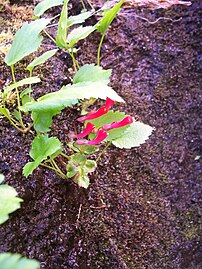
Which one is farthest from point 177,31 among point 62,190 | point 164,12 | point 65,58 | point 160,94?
point 62,190

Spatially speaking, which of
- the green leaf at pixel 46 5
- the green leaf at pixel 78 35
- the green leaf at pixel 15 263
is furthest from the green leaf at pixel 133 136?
the green leaf at pixel 15 263

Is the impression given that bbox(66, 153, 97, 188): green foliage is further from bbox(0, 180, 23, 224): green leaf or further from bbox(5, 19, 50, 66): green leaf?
bbox(0, 180, 23, 224): green leaf

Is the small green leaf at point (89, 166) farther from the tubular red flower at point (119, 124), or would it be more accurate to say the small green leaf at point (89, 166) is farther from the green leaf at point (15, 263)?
the green leaf at point (15, 263)

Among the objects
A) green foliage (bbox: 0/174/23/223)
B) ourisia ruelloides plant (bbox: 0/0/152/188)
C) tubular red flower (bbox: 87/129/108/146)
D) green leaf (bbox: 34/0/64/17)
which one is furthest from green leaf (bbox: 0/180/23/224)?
green leaf (bbox: 34/0/64/17)

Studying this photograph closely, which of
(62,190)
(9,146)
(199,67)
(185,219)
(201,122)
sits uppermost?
(9,146)

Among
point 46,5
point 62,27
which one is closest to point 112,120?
point 62,27

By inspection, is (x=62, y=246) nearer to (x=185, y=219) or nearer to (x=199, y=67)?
(x=185, y=219)
